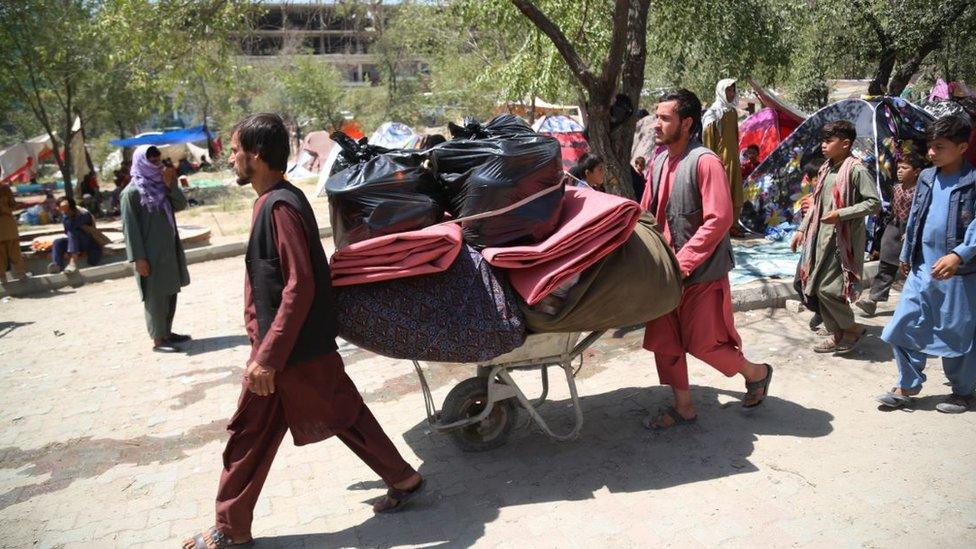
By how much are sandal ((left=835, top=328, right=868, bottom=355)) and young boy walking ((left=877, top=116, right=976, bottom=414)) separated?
923 mm

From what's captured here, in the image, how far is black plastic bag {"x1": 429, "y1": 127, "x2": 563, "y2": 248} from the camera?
3.39m

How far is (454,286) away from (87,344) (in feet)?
16.9

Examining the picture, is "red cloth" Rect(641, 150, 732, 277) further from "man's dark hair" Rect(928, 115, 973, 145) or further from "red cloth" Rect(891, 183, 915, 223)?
"red cloth" Rect(891, 183, 915, 223)

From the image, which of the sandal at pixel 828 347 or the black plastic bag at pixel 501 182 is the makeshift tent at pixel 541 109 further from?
the black plastic bag at pixel 501 182

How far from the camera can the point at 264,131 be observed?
3.12 meters

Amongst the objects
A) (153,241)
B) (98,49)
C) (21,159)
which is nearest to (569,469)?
(153,241)

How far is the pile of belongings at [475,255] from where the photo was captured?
3307 mm

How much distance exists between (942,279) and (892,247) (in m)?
2.54

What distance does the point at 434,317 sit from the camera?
3.35m

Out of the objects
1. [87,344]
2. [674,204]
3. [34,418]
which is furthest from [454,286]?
[87,344]

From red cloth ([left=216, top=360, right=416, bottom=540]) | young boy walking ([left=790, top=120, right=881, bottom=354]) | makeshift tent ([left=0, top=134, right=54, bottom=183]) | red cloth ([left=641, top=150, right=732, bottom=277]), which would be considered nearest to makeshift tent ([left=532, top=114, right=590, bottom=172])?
young boy walking ([left=790, top=120, right=881, bottom=354])

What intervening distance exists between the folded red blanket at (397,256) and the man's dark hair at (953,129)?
2.66 meters

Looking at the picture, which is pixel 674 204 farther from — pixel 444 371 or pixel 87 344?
pixel 87 344

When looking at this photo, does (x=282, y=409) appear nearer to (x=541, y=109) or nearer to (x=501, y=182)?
(x=501, y=182)
